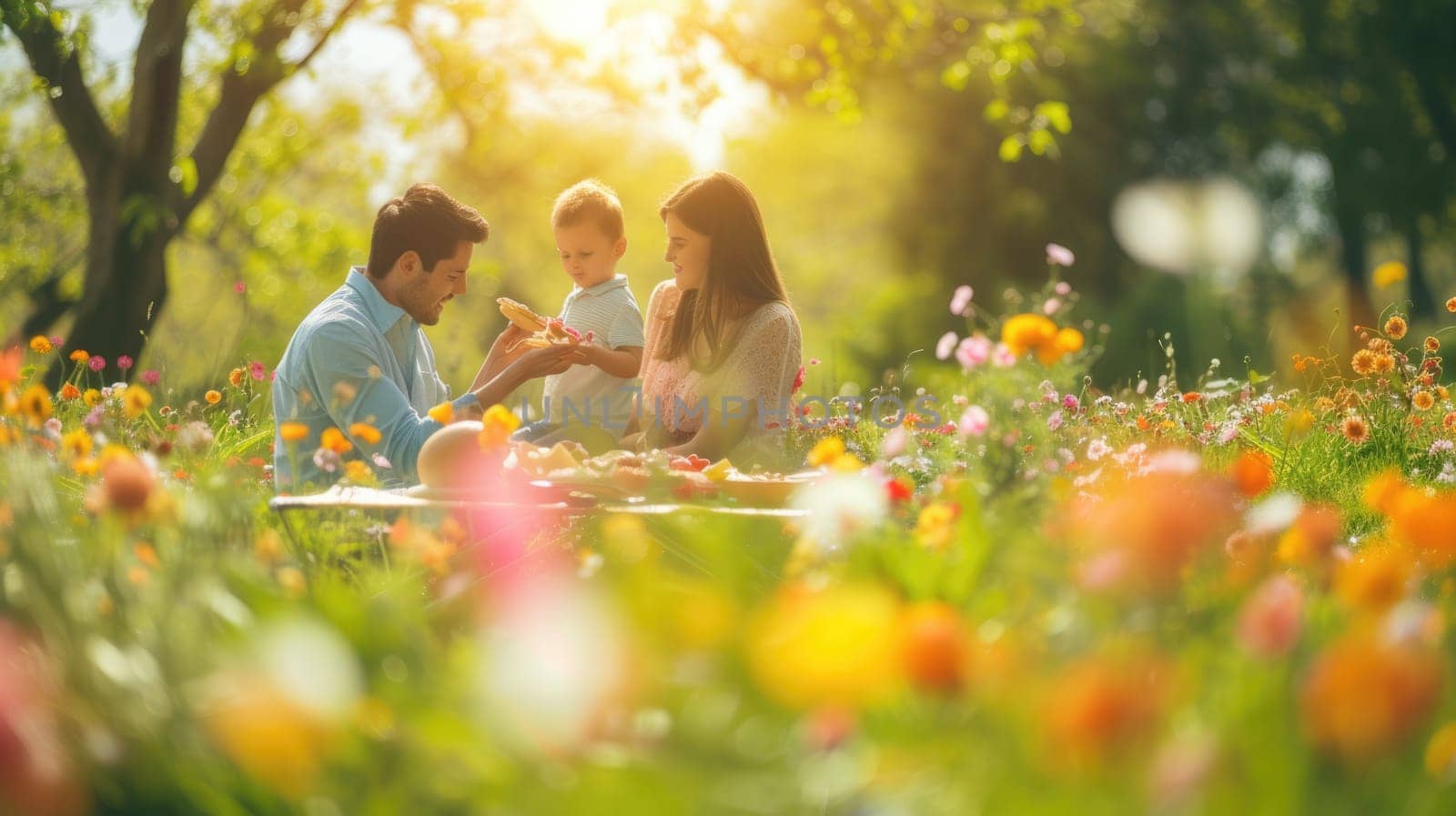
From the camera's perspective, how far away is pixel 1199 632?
6.61 feet

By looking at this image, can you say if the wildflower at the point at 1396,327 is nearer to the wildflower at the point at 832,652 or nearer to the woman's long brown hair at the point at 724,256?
the woman's long brown hair at the point at 724,256

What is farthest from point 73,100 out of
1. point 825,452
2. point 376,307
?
point 825,452

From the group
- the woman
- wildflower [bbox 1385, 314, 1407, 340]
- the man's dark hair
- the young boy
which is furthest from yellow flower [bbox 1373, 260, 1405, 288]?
the man's dark hair

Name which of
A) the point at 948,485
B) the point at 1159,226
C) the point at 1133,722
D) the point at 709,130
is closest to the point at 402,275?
the point at 948,485

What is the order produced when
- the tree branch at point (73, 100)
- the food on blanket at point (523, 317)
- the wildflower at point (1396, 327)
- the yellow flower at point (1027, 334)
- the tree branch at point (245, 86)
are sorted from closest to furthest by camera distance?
1. the yellow flower at point (1027, 334)
2. the food on blanket at point (523, 317)
3. the wildflower at point (1396, 327)
4. the tree branch at point (73, 100)
5. the tree branch at point (245, 86)

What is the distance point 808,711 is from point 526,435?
3907mm

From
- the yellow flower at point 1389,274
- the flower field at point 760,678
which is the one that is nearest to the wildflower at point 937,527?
the flower field at point 760,678

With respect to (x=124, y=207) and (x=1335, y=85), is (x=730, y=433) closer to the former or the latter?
(x=124, y=207)

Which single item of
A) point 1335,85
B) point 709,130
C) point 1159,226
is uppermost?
point 1335,85

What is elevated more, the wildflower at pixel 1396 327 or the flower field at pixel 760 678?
the wildflower at pixel 1396 327

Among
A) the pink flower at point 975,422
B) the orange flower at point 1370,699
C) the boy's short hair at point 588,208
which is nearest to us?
the orange flower at point 1370,699

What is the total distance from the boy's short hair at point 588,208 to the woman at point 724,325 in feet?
1.41

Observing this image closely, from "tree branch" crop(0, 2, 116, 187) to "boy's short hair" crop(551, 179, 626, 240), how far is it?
149 inches

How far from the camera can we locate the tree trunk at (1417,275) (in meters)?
18.9
